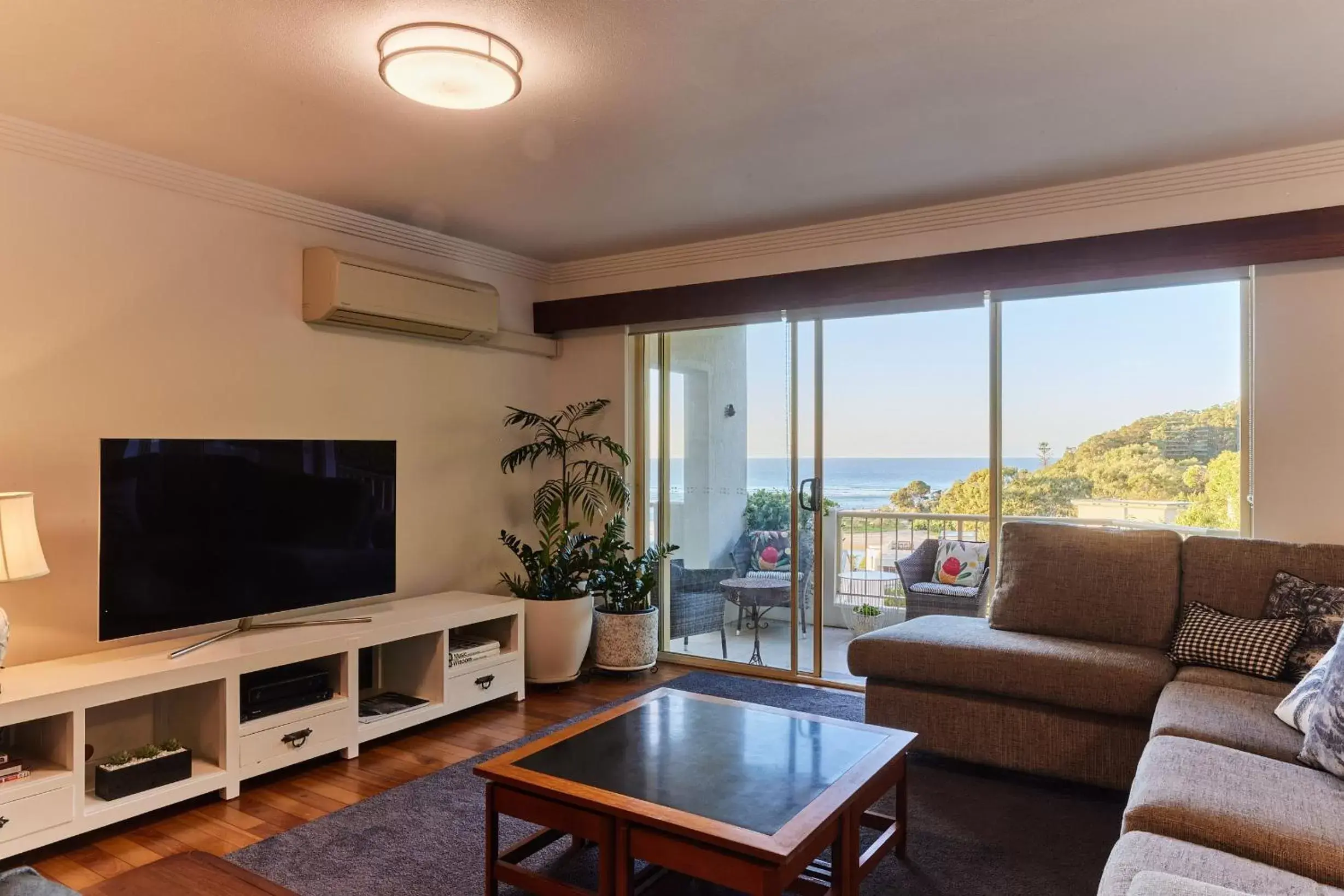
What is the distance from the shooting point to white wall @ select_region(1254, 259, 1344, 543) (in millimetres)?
3289

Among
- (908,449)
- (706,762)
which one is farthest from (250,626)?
(908,449)

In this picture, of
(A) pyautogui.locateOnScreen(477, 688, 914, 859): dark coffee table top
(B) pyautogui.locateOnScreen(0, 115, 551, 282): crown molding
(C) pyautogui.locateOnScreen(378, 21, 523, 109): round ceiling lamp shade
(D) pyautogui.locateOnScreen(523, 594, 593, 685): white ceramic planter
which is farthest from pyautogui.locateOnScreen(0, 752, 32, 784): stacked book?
(C) pyautogui.locateOnScreen(378, 21, 523, 109): round ceiling lamp shade

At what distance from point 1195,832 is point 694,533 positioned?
340 centimetres

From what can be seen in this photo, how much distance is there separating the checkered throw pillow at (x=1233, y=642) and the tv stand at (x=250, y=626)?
324 cm

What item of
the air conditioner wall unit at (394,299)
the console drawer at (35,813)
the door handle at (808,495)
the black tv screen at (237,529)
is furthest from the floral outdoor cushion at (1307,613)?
Answer: the console drawer at (35,813)

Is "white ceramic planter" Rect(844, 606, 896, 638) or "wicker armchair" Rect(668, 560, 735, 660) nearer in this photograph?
"white ceramic planter" Rect(844, 606, 896, 638)

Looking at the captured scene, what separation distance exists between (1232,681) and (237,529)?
3.63 m

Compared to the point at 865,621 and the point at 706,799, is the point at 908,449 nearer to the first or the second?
the point at 865,621

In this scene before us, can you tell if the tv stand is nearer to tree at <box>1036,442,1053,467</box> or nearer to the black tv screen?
the black tv screen

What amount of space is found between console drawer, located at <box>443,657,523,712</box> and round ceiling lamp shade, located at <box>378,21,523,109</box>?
2538 millimetres

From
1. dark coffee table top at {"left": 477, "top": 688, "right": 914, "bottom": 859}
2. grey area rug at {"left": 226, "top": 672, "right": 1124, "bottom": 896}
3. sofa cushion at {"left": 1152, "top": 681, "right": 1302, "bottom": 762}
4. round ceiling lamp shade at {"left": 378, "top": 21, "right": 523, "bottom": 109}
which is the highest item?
round ceiling lamp shade at {"left": 378, "top": 21, "right": 523, "bottom": 109}

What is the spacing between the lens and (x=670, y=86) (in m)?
2.66

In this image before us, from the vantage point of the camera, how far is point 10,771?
2.50 meters

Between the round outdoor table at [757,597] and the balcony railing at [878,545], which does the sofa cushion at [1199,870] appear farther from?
the round outdoor table at [757,597]
